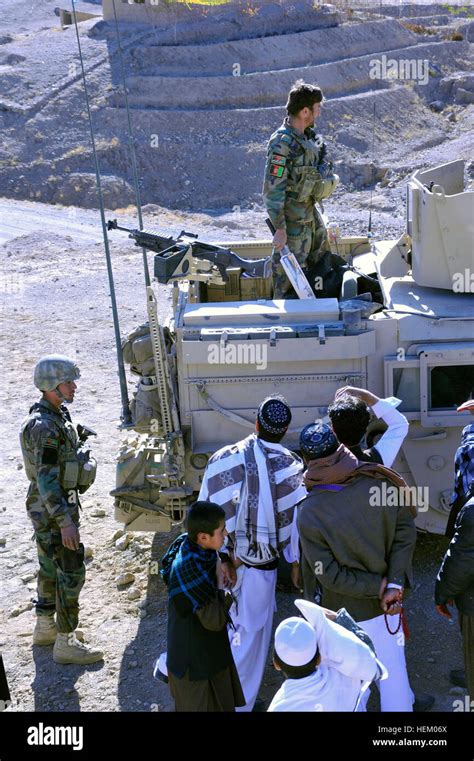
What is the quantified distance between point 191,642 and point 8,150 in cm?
2431

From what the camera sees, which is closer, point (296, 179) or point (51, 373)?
point (51, 373)

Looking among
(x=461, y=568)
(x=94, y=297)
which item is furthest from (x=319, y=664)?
(x=94, y=297)

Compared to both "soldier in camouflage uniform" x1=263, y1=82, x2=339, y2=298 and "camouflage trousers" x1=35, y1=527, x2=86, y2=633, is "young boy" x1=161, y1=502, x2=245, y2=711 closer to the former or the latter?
"camouflage trousers" x1=35, y1=527, x2=86, y2=633

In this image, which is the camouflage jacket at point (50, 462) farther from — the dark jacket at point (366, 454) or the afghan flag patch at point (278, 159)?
the afghan flag patch at point (278, 159)

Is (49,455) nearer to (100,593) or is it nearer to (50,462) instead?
(50,462)

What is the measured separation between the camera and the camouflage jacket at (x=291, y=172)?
6586 mm

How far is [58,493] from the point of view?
5172 mm

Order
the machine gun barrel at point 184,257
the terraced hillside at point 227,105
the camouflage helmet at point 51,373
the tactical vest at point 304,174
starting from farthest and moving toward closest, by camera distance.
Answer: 1. the terraced hillside at point 227,105
2. the tactical vest at point 304,174
3. the machine gun barrel at point 184,257
4. the camouflage helmet at point 51,373

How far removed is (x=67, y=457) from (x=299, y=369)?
1.46m

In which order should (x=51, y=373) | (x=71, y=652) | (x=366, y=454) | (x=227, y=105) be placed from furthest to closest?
(x=227, y=105)
(x=71, y=652)
(x=51, y=373)
(x=366, y=454)

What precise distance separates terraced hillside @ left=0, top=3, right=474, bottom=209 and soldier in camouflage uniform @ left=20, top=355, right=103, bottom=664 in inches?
745

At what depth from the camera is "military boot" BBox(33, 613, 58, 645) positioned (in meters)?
5.66

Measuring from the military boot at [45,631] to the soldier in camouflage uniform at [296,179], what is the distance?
2741 millimetres

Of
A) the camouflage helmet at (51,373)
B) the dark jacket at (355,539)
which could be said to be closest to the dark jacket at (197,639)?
the dark jacket at (355,539)
